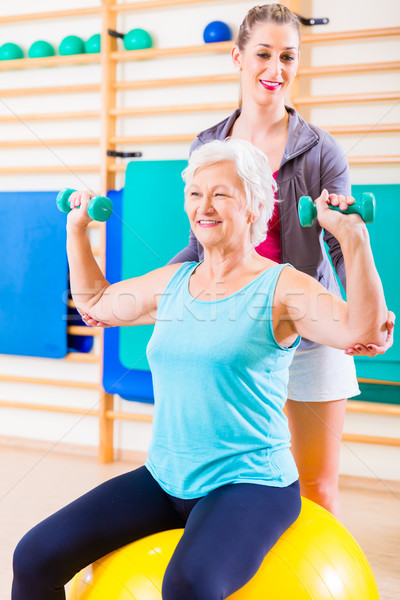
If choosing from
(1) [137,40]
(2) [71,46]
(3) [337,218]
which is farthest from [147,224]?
(3) [337,218]

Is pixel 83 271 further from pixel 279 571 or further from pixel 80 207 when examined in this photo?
pixel 279 571

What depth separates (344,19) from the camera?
9.86 ft

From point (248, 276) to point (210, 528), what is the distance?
54 centimetres

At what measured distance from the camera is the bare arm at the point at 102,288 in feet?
5.15

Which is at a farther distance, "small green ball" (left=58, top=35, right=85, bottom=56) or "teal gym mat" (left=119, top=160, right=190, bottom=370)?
"small green ball" (left=58, top=35, right=85, bottom=56)

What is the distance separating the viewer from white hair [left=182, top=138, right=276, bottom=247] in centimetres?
146

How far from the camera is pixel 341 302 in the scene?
1294 millimetres

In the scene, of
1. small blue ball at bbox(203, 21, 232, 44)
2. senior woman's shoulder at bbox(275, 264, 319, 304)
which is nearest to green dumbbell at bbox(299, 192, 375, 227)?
senior woman's shoulder at bbox(275, 264, 319, 304)

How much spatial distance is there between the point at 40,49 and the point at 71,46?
0.18 meters

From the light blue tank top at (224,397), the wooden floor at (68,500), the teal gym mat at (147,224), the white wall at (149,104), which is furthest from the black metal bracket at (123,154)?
the light blue tank top at (224,397)

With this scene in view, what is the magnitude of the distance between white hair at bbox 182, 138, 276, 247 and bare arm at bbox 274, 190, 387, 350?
196mm

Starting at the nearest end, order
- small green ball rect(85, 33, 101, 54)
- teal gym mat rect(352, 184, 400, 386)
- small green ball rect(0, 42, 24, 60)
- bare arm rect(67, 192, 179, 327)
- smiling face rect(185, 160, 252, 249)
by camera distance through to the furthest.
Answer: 1. smiling face rect(185, 160, 252, 249)
2. bare arm rect(67, 192, 179, 327)
3. teal gym mat rect(352, 184, 400, 386)
4. small green ball rect(85, 33, 101, 54)
5. small green ball rect(0, 42, 24, 60)

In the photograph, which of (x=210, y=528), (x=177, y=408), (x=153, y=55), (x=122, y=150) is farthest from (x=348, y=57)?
(x=210, y=528)

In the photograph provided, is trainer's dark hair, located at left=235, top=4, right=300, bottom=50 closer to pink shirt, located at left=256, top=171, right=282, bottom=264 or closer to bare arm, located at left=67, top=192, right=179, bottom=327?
pink shirt, located at left=256, top=171, right=282, bottom=264
